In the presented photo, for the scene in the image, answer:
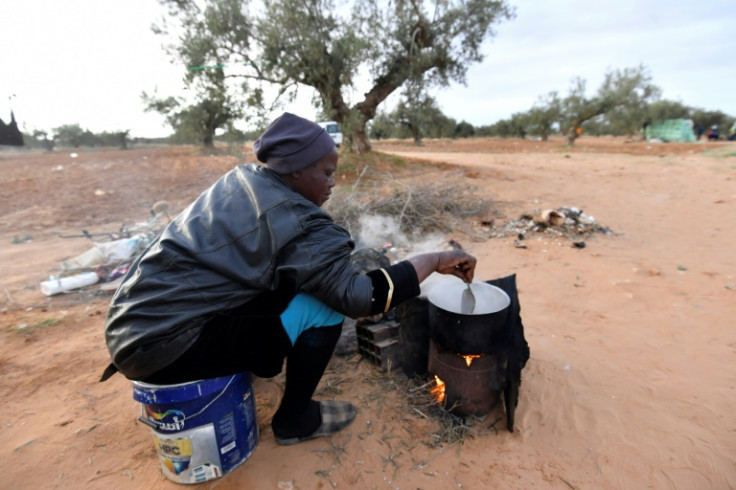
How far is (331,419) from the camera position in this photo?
2.00 meters

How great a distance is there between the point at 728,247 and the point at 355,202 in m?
4.70

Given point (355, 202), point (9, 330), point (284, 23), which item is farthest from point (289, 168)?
point (284, 23)

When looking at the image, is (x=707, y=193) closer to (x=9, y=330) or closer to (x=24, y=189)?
(x=9, y=330)

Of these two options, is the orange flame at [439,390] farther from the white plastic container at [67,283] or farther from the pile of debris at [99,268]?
the white plastic container at [67,283]

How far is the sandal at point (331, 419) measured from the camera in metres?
1.92

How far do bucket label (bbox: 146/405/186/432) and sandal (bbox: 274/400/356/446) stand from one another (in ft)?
1.71

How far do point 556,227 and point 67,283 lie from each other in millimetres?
6019

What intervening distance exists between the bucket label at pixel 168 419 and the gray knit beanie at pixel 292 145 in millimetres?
1112

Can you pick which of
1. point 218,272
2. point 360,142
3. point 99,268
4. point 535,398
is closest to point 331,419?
point 218,272

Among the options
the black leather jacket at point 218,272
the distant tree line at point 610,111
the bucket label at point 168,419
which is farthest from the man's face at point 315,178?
the distant tree line at point 610,111

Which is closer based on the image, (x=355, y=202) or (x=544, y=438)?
(x=544, y=438)

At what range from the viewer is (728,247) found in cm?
449

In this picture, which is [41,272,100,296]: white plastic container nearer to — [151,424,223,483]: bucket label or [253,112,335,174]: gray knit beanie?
[151,424,223,483]: bucket label

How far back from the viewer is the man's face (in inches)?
65.8
